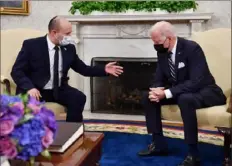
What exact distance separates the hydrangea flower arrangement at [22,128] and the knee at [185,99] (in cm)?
154

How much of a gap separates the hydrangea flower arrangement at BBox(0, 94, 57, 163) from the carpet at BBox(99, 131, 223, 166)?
1.59m

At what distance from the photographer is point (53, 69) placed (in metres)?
3.03

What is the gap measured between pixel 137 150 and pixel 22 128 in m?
1.98

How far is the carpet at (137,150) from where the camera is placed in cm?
281

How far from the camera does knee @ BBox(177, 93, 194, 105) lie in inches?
104

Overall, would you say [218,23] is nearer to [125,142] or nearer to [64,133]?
[125,142]

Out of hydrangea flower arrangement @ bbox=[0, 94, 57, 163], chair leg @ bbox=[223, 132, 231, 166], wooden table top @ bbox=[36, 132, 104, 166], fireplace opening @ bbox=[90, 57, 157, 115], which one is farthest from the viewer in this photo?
fireplace opening @ bbox=[90, 57, 157, 115]

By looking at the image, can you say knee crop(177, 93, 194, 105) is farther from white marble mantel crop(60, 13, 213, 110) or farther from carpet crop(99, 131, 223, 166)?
white marble mantel crop(60, 13, 213, 110)

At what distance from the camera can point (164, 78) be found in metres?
2.98

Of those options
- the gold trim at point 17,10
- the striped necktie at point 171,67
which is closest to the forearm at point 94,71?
the striped necktie at point 171,67

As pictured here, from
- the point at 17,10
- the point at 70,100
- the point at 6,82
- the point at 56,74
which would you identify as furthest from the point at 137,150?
the point at 17,10

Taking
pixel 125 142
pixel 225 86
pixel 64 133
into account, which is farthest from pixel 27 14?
pixel 64 133

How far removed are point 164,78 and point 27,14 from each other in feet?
7.15

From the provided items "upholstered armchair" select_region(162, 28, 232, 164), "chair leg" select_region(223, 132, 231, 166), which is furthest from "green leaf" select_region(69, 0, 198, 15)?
"chair leg" select_region(223, 132, 231, 166)
